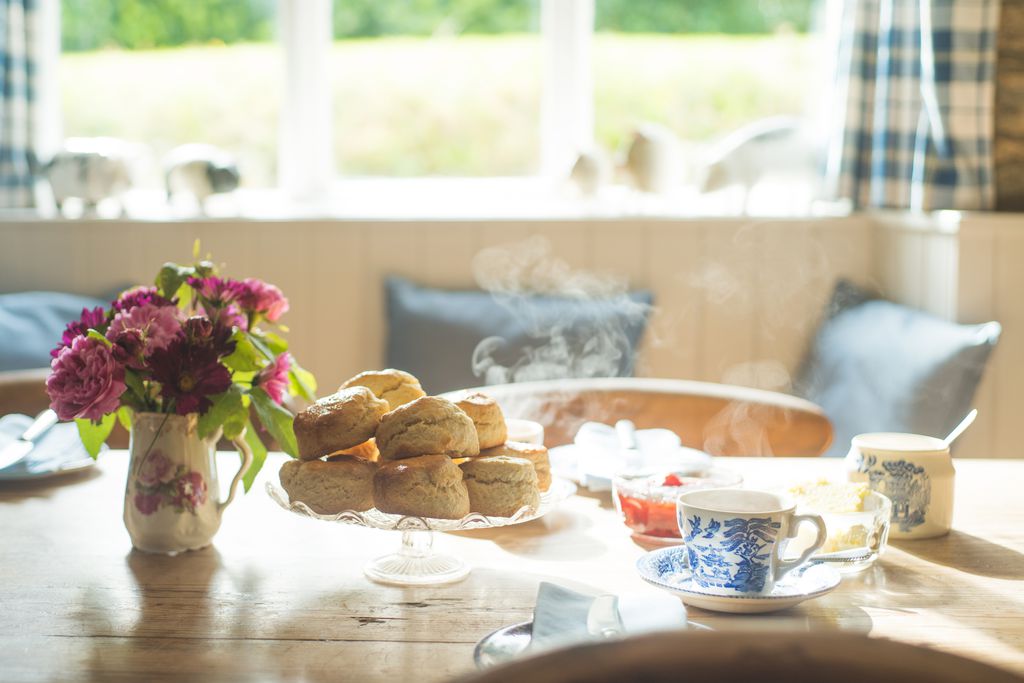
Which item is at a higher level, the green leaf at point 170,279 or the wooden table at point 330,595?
the green leaf at point 170,279

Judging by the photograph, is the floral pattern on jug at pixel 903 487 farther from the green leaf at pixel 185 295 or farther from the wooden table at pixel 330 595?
the green leaf at pixel 185 295

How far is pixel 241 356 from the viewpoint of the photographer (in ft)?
3.93

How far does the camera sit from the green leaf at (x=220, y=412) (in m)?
1.16

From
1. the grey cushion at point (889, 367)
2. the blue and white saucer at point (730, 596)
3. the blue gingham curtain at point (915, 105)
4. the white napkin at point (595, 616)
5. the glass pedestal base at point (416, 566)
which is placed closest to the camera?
the white napkin at point (595, 616)

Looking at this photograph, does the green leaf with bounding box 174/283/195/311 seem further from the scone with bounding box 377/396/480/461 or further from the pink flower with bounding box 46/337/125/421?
the scone with bounding box 377/396/480/461

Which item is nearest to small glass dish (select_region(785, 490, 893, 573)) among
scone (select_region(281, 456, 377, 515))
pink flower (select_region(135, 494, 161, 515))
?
scone (select_region(281, 456, 377, 515))

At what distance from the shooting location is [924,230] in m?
2.80

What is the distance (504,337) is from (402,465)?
1913 millimetres

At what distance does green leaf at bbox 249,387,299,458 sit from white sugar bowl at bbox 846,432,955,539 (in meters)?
0.62

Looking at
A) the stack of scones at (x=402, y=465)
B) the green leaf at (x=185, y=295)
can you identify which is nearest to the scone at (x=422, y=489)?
the stack of scones at (x=402, y=465)

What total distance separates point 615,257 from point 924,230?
2.64 feet

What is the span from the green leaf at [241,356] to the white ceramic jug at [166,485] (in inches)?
2.7

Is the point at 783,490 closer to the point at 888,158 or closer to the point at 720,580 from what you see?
the point at 720,580

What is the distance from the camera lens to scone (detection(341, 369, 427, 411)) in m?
1.26
